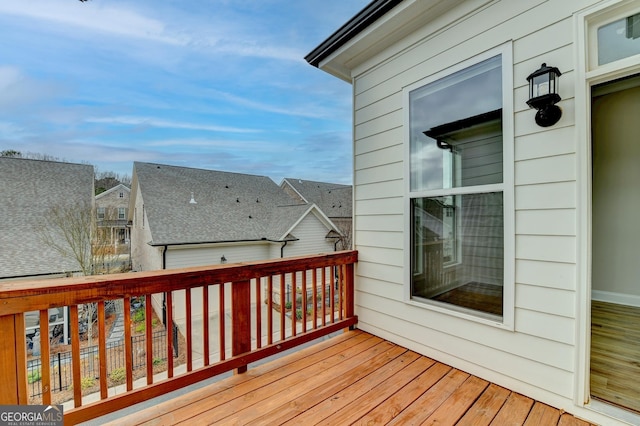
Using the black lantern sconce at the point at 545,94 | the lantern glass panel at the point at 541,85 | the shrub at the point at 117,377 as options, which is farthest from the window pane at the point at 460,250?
the shrub at the point at 117,377

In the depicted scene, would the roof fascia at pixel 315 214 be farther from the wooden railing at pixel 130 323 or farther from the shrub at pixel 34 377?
the wooden railing at pixel 130 323

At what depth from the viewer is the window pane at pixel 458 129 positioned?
80.9 inches

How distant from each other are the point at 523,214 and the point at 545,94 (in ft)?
2.53

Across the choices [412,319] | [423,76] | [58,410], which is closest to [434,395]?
[412,319]

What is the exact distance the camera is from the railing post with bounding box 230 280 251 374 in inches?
83.6

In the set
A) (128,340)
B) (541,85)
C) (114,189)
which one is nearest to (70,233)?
(128,340)

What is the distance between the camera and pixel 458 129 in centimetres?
226

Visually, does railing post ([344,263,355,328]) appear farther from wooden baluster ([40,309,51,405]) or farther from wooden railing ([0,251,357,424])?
wooden baluster ([40,309,51,405])

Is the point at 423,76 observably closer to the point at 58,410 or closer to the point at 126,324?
the point at 126,324

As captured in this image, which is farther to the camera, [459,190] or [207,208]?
[207,208]

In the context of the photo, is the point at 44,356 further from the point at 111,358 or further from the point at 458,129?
the point at 111,358

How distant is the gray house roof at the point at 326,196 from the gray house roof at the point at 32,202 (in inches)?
389

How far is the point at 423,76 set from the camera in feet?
8.07

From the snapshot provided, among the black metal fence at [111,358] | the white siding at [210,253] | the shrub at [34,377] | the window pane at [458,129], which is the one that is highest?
the window pane at [458,129]
